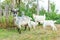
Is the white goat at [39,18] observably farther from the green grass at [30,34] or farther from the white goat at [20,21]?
the white goat at [20,21]

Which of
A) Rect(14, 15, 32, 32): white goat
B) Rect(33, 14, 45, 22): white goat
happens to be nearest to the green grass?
Rect(14, 15, 32, 32): white goat

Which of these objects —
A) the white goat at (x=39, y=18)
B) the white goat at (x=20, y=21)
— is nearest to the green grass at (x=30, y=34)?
the white goat at (x=20, y=21)

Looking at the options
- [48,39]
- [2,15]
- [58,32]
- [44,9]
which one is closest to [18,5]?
[2,15]

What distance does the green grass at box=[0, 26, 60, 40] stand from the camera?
806cm

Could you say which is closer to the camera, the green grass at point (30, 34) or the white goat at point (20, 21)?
the green grass at point (30, 34)

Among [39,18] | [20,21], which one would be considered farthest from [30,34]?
[39,18]

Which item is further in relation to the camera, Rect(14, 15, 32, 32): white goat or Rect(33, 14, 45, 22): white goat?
Rect(33, 14, 45, 22): white goat

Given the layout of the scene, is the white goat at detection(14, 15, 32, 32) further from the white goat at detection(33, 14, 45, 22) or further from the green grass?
the white goat at detection(33, 14, 45, 22)

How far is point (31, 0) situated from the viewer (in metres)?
12.5

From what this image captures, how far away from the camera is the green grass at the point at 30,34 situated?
8.06 meters

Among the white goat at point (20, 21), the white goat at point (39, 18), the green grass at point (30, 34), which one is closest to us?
the green grass at point (30, 34)

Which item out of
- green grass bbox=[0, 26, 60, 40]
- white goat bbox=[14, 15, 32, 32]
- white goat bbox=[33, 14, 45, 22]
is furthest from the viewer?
white goat bbox=[33, 14, 45, 22]

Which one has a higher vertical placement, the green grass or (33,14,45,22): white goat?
(33,14,45,22): white goat

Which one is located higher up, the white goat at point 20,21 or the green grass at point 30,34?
the white goat at point 20,21
